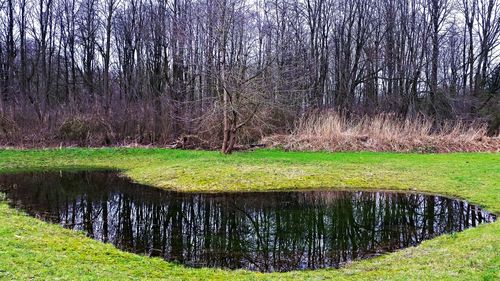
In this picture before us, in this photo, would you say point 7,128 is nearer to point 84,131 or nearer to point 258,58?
point 84,131

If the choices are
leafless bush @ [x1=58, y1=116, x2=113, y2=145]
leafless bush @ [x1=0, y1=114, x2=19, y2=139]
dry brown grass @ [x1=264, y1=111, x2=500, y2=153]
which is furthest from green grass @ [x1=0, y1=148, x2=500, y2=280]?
leafless bush @ [x1=0, y1=114, x2=19, y2=139]

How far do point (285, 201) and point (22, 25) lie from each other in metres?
31.0

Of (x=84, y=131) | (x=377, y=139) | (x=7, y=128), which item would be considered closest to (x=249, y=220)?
(x=377, y=139)

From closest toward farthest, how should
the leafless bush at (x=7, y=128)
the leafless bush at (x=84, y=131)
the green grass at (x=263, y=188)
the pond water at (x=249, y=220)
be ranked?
the green grass at (x=263, y=188) → the pond water at (x=249, y=220) → the leafless bush at (x=7, y=128) → the leafless bush at (x=84, y=131)

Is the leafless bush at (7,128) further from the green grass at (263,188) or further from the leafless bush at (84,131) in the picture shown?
the green grass at (263,188)

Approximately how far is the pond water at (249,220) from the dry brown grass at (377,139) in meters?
9.04

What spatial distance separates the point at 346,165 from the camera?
16078 millimetres

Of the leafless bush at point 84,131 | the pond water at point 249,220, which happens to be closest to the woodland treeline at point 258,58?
the leafless bush at point 84,131

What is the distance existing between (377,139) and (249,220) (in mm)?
13874

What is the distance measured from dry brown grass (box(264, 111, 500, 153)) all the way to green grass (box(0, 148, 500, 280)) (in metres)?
1.91

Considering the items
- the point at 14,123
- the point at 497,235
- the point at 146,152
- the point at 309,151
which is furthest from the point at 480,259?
the point at 14,123

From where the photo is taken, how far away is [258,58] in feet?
83.8

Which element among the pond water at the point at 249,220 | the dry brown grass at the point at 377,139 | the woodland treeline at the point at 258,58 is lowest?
the pond water at the point at 249,220

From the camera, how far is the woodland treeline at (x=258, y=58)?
84.4 ft
